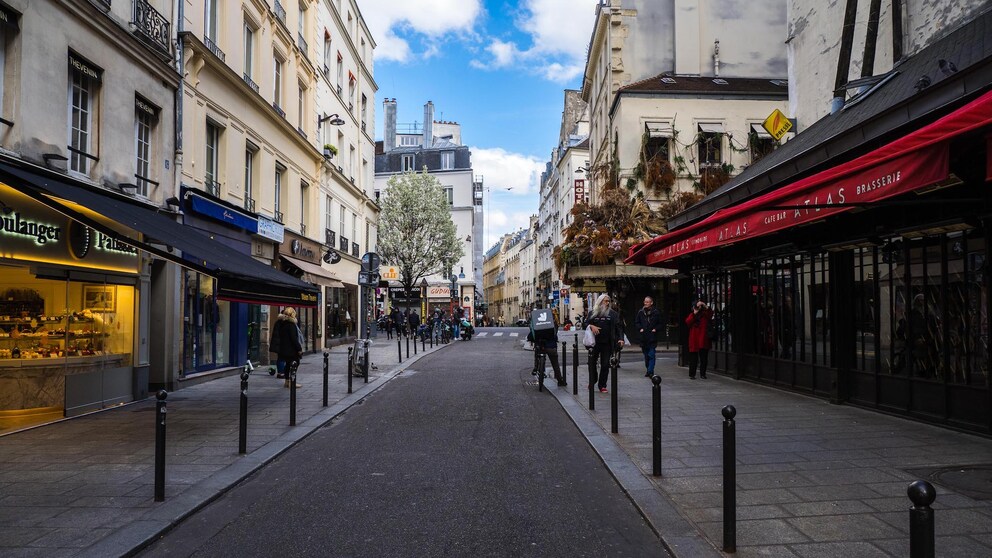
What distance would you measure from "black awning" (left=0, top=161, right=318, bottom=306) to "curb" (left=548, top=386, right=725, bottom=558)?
4.97 m

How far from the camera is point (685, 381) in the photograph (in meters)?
13.1

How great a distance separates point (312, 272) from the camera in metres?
21.3

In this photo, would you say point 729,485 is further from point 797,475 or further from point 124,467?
point 124,467

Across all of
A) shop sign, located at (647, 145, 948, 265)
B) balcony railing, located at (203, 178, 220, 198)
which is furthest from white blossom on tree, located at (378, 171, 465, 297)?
shop sign, located at (647, 145, 948, 265)

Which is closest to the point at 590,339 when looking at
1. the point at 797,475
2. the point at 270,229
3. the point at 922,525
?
the point at 797,475

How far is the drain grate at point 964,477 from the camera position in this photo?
513 cm

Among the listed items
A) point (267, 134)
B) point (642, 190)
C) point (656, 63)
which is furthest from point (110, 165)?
point (656, 63)

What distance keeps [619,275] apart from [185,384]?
52.6 ft

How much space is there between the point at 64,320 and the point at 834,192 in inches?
396

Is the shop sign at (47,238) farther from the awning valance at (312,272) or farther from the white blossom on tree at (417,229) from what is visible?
the white blossom on tree at (417,229)

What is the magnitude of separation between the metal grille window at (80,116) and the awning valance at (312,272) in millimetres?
9268

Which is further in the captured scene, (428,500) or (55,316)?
(55,316)

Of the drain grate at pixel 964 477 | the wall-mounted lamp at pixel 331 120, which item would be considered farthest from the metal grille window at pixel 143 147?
the drain grate at pixel 964 477

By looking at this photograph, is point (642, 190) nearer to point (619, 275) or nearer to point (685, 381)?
point (619, 275)
